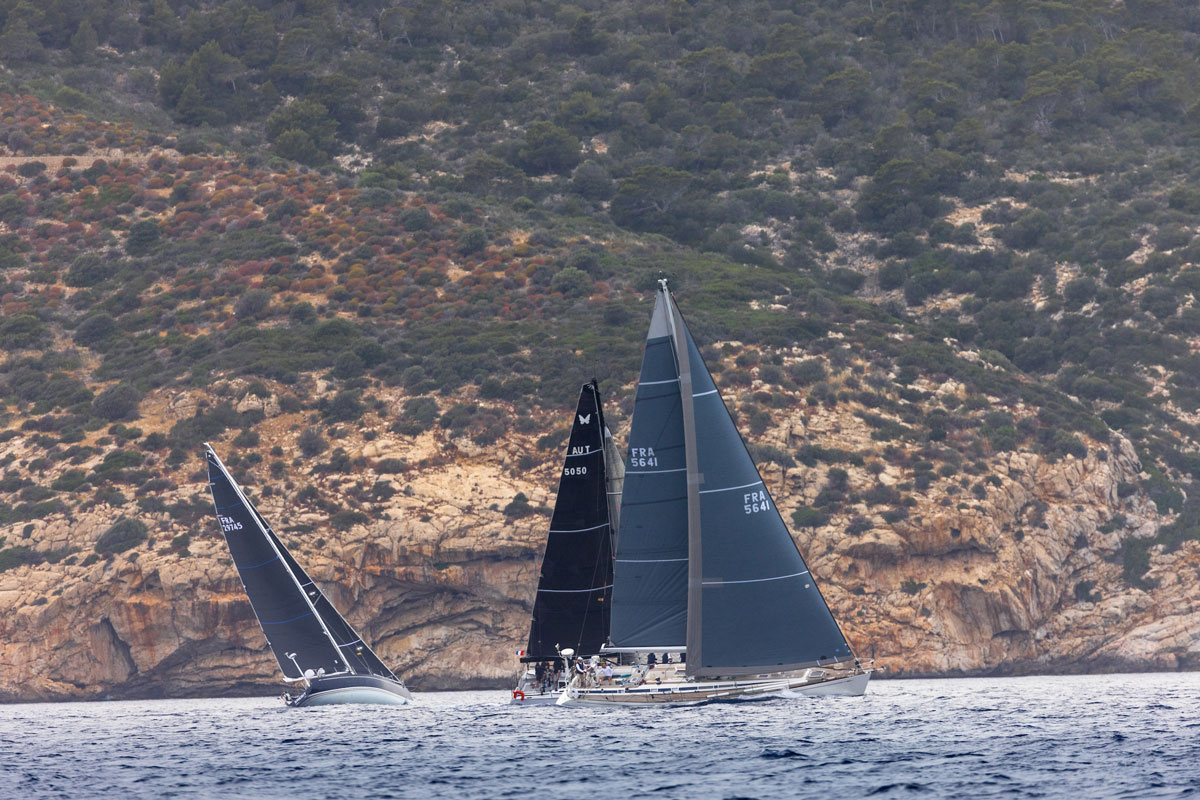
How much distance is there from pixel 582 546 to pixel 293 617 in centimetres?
955

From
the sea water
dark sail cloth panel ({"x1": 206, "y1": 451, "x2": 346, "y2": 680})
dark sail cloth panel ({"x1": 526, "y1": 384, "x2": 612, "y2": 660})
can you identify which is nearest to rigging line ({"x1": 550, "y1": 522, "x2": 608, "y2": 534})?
dark sail cloth panel ({"x1": 526, "y1": 384, "x2": 612, "y2": 660})

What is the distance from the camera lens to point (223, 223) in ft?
259

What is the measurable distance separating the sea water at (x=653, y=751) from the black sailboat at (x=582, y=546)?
204 cm

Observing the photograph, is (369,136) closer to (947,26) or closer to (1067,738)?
(947,26)

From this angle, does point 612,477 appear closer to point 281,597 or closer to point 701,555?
point 701,555

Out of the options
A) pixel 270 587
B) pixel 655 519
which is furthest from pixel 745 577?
pixel 270 587

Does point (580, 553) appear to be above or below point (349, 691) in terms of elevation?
above

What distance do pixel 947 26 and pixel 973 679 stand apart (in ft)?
212

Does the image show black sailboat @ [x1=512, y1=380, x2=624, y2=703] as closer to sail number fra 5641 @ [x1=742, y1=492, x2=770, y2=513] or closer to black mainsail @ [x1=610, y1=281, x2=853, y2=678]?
black mainsail @ [x1=610, y1=281, x2=853, y2=678]

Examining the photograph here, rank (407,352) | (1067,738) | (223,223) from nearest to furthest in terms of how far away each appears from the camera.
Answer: (1067,738), (407,352), (223,223)

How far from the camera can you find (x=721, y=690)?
104 ft

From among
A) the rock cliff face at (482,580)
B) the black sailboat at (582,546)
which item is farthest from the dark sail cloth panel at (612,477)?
the rock cliff face at (482,580)

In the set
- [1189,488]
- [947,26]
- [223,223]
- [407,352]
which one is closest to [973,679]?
[1189,488]

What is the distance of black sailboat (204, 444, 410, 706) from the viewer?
40.0 metres
